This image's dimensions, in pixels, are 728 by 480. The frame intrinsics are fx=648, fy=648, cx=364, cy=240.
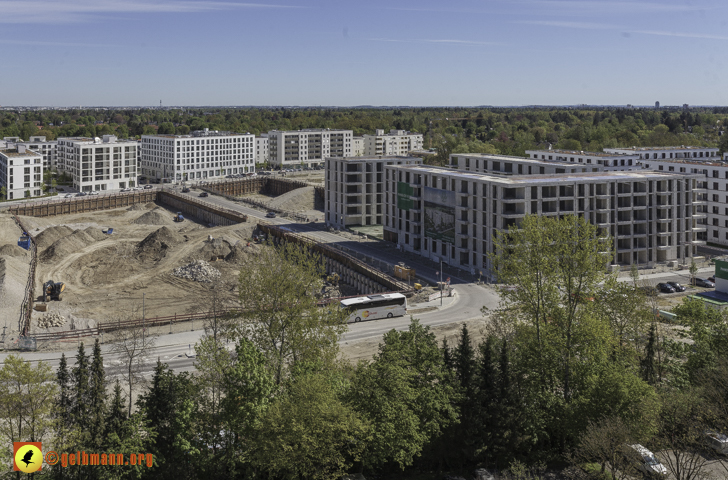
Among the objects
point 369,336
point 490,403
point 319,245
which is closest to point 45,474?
point 490,403

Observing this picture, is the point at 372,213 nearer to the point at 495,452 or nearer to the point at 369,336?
the point at 369,336

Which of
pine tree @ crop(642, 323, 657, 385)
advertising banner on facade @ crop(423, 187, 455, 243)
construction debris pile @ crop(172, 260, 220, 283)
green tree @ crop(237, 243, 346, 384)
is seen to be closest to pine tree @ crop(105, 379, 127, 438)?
green tree @ crop(237, 243, 346, 384)

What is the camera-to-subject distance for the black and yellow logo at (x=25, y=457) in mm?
30203

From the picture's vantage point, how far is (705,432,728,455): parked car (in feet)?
125

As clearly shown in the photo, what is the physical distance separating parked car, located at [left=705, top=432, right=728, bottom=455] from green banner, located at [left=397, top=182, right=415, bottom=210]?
222ft

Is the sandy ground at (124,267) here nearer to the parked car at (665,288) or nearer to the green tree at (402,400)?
the green tree at (402,400)

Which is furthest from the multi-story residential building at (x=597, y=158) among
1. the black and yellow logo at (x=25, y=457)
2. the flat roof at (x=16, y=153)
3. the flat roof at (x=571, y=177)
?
the flat roof at (x=16, y=153)

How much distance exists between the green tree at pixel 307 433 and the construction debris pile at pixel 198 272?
206 ft

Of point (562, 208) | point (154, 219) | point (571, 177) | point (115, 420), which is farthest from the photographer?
point (154, 219)

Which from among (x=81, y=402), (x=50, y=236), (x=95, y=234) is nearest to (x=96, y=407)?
(x=81, y=402)

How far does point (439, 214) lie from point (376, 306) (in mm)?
29741

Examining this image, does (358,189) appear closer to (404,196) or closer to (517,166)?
(404,196)

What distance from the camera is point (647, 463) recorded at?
36.1 metres

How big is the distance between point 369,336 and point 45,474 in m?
37.2
